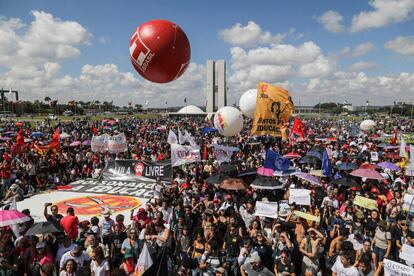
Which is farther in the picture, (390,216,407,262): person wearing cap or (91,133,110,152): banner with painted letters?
(91,133,110,152): banner with painted letters

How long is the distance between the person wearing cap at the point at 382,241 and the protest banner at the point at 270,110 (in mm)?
6499

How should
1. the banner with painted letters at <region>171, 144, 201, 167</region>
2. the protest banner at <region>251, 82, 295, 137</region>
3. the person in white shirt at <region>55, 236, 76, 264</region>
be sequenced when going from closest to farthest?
the person in white shirt at <region>55, 236, 76, 264</region> → the protest banner at <region>251, 82, 295, 137</region> → the banner with painted letters at <region>171, 144, 201, 167</region>

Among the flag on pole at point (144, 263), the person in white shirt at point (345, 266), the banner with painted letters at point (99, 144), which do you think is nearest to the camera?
the flag on pole at point (144, 263)

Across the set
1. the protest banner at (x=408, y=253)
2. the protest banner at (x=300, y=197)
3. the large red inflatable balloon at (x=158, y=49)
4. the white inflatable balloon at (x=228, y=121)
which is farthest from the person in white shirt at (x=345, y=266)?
the white inflatable balloon at (x=228, y=121)

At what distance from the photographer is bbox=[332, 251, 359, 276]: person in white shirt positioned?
5387mm

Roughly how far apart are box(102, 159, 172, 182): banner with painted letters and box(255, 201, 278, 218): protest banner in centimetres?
724

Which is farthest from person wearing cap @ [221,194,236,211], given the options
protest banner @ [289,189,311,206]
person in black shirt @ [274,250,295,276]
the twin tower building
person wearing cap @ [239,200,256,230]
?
the twin tower building

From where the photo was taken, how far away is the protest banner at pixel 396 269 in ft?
17.2

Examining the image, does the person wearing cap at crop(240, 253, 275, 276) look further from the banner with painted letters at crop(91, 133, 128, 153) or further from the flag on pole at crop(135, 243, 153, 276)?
the banner with painted letters at crop(91, 133, 128, 153)

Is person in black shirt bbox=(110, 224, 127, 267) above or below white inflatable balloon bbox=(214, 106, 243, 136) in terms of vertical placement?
below

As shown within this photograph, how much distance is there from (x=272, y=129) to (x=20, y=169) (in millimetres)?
11645

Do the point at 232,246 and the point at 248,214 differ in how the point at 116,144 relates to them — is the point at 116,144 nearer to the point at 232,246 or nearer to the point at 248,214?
the point at 248,214

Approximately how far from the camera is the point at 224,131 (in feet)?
72.5

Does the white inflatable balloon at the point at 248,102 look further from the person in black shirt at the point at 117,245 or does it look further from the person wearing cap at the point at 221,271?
the person wearing cap at the point at 221,271
